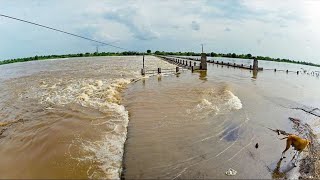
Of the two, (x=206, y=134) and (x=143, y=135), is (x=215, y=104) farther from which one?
(x=143, y=135)

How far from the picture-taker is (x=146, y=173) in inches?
297

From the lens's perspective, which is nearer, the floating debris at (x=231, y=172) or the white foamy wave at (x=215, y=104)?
the floating debris at (x=231, y=172)

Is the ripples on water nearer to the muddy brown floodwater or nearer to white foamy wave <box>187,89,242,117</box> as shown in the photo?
the muddy brown floodwater

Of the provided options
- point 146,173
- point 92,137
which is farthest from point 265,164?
point 92,137

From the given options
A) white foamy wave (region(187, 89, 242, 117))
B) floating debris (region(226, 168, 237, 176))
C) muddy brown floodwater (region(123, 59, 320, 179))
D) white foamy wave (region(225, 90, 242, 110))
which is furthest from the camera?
white foamy wave (region(225, 90, 242, 110))

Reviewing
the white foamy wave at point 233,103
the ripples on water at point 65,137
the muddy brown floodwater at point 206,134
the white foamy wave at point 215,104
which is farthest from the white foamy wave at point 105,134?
the white foamy wave at point 233,103

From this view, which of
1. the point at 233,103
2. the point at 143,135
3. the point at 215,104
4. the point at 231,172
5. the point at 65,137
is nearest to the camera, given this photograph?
the point at 231,172

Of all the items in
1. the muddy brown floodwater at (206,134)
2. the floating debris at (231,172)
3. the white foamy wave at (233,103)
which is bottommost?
the floating debris at (231,172)

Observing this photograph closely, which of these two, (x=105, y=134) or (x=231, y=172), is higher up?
(x=105, y=134)

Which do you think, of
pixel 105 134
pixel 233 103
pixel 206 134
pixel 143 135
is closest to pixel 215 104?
pixel 233 103

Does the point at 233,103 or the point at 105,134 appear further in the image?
the point at 233,103

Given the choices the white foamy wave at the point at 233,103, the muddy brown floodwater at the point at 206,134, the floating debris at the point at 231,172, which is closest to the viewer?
the floating debris at the point at 231,172

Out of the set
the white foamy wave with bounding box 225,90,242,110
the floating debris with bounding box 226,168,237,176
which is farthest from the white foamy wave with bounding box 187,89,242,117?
the floating debris with bounding box 226,168,237,176

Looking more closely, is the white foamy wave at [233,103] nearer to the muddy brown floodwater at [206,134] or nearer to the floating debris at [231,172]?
the muddy brown floodwater at [206,134]
